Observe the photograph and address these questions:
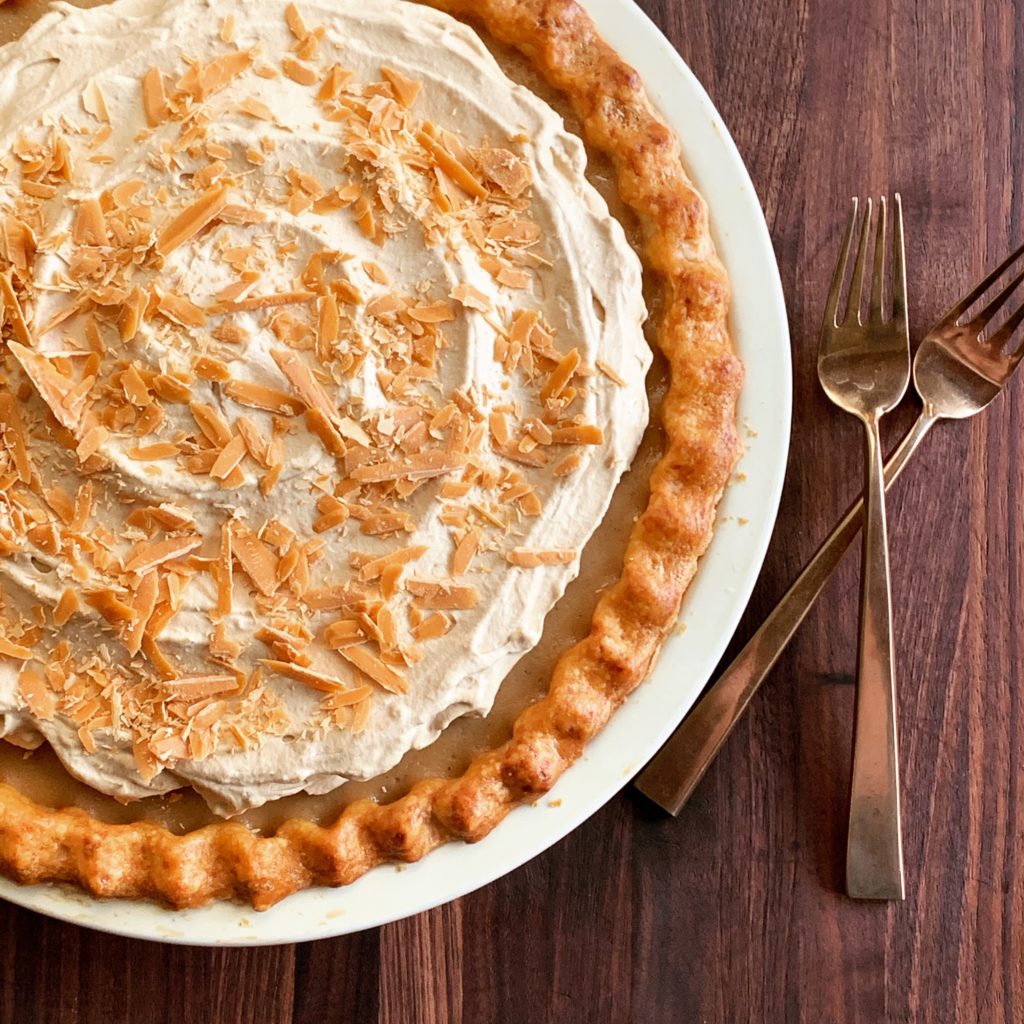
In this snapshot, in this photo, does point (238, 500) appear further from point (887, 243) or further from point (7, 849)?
point (887, 243)

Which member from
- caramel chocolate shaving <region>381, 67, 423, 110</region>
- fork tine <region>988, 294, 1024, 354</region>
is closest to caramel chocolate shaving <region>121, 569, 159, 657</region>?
caramel chocolate shaving <region>381, 67, 423, 110</region>

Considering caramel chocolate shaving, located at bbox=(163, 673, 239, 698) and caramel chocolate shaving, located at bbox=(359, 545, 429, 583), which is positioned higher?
caramel chocolate shaving, located at bbox=(359, 545, 429, 583)

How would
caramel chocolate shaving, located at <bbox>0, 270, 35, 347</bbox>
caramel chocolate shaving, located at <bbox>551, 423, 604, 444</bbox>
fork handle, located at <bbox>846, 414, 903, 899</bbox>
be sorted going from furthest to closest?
fork handle, located at <bbox>846, 414, 903, 899</bbox> → caramel chocolate shaving, located at <bbox>551, 423, 604, 444</bbox> → caramel chocolate shaving, located at <bbox>0, 270, 35, 347</bbox>

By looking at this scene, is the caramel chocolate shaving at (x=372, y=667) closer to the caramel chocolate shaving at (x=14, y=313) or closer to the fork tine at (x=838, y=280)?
the caramel chocolate shaving at (x=14, y=313)

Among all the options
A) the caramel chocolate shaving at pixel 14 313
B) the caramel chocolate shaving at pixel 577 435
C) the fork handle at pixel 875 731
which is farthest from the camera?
the fork handle at pixel 875 731

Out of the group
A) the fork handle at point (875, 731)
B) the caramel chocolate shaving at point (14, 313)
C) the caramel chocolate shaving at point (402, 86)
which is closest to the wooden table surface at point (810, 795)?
the fork handle at point (875, 731)

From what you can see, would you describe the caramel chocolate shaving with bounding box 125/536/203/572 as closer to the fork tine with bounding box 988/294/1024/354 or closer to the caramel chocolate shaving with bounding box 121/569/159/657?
the caramel chocolate shaving with bounding box 121/569/159/657

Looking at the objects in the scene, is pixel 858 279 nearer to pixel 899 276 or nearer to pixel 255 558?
pixel 899 276

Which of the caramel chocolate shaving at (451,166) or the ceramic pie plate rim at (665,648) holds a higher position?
the caramel chocolate shaving at (451,166)
